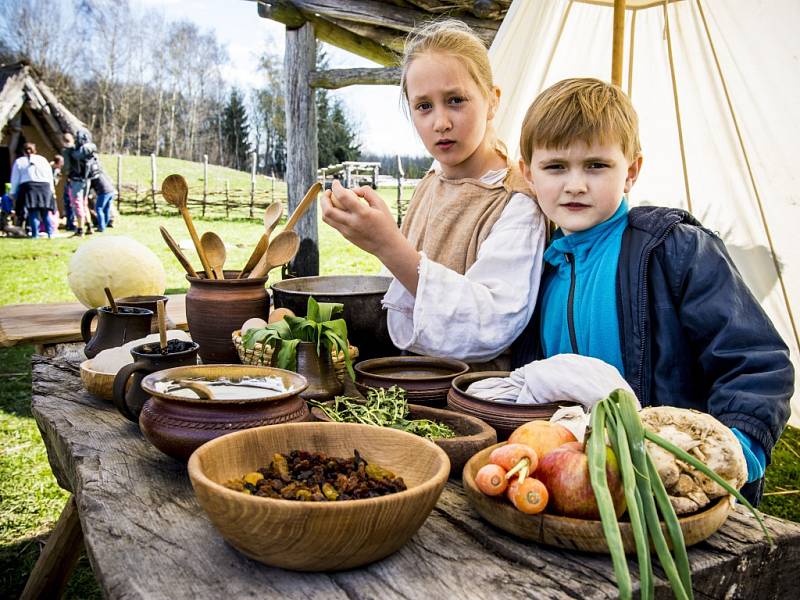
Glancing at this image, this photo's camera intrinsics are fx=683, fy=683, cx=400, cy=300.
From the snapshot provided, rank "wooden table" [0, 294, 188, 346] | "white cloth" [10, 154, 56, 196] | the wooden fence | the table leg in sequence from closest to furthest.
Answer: the table leg → "wooden table" [0, 294, 188, 346] → "white cloth" [10, 154, 56, 196] → the wooden fence

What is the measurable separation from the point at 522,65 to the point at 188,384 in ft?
8.53

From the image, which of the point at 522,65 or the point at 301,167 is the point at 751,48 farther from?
the point at 301,167

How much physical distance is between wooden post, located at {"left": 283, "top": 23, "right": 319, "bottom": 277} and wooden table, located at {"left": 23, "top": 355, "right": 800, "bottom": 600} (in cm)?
469

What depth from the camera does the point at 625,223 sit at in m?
1.58

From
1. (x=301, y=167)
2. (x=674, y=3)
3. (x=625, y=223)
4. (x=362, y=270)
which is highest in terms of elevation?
(x=674, y=3)

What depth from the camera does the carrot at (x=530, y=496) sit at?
917 mm

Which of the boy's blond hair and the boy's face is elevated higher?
the boy's blond hair

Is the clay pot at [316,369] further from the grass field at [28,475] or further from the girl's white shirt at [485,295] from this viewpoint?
the grass field at [28,475]

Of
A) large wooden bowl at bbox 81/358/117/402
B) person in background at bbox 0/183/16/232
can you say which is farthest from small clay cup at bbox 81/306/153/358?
A: person in background at bbox 0/183/16/232

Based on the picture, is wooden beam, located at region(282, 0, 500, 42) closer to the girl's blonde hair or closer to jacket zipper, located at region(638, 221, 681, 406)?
the girl's blonde hair

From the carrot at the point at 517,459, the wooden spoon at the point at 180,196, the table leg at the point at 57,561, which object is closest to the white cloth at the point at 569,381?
the carrot at the point at 517,459

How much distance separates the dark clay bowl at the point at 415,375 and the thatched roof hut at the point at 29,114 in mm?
12943

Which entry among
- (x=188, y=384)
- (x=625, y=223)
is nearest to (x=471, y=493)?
(x=188, y=384)

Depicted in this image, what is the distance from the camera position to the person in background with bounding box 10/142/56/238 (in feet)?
36.8
